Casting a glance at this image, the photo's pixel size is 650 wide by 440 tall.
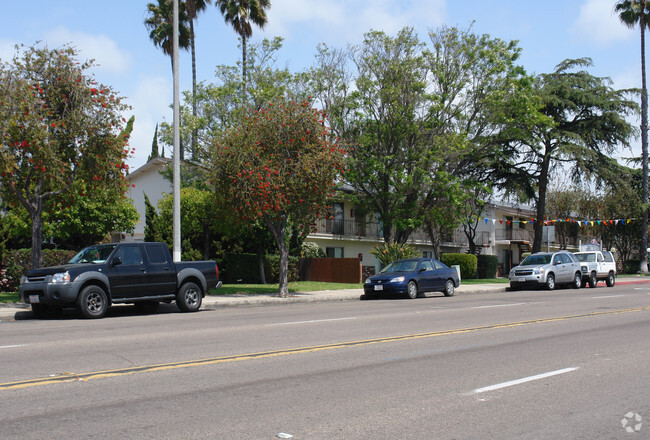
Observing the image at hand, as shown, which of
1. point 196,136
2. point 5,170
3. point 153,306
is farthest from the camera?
point 196,136

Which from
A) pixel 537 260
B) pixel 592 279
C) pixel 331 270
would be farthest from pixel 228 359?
pixel 592 279

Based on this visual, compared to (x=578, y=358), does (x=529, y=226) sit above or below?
above

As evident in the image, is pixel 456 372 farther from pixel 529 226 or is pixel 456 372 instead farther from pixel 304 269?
pixel 529 226

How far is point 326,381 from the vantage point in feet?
24.7

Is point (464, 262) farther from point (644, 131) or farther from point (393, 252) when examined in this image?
point (393, 252)

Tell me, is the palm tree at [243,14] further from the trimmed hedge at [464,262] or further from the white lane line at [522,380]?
the white lane line at [522,380]

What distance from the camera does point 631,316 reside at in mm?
15617

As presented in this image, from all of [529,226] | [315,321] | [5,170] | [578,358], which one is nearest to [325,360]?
[578,358]

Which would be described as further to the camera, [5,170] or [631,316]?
[5,170]

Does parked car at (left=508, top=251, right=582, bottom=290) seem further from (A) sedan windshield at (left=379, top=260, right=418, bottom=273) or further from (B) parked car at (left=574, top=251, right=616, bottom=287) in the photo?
(A) sedan windshield at (left=379, top=260, right=418, bottom=273)

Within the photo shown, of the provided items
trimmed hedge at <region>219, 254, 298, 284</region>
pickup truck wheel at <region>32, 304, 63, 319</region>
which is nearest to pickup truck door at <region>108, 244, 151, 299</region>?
pickup truck wheel at <region>32, 304, 63, 319</region>

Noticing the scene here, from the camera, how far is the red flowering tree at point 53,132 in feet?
56.1

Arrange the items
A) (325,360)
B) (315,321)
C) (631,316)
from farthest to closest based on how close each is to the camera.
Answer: (631,316)
(315,321)
(325,360)

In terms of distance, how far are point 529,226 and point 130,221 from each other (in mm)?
46766
